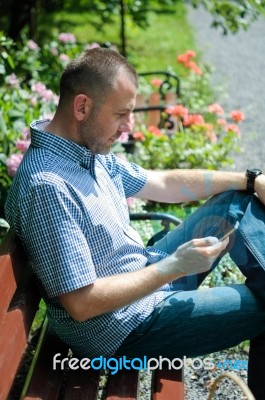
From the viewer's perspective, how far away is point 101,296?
2387 millimetres

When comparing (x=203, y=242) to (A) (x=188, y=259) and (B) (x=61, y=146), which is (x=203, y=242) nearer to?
(A) (x=188, y=259)

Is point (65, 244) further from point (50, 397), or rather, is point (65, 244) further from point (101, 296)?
point (50, 397)

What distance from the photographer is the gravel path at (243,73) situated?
643cm

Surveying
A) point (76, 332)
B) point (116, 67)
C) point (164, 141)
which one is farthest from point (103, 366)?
point (164, 141)

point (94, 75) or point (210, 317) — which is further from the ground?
point (94, 75)

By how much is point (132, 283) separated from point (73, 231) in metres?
0.25

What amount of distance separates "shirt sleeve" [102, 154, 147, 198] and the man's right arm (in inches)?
22.7

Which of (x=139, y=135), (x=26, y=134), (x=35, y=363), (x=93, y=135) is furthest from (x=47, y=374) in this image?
(x=139, y=135)

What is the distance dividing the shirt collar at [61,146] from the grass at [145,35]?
5913 mm

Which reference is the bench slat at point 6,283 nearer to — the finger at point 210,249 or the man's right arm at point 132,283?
the man's right arm at point 132,283

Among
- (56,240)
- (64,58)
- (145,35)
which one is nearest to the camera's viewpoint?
(56,240)

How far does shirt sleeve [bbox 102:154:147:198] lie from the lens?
299 cm

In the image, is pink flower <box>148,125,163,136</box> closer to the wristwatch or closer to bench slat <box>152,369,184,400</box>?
the wristwatch

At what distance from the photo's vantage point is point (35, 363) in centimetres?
268
